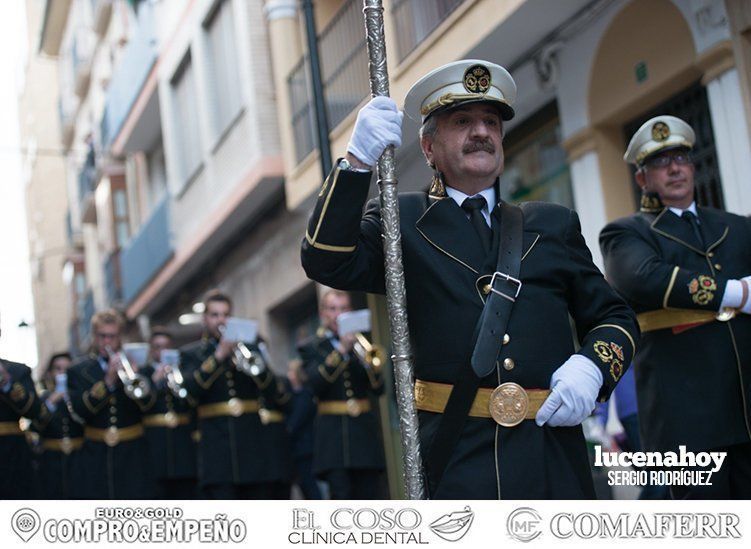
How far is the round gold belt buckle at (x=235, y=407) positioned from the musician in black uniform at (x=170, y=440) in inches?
54.1

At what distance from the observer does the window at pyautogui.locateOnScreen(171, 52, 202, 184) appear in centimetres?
2205

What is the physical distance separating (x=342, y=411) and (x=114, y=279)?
791 inches

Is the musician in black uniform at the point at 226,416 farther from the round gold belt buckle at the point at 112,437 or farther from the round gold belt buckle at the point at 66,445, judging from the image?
the round gold belt buckle at the point at 66,445

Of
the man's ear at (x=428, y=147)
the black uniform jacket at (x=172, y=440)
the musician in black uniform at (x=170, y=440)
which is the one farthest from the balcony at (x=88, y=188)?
the man's ear at (x=428, y=147)

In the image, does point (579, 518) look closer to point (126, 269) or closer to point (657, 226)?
point (657, 226)

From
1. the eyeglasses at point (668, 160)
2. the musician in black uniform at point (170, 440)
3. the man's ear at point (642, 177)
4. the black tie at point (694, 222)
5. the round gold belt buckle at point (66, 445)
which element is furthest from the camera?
the round gold belt buckle at point (66, 445)

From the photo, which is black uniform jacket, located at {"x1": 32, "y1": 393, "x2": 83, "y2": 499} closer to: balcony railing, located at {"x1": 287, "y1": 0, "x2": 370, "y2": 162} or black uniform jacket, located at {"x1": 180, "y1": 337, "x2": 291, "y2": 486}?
black uniform jacket, located at {"x1": 180, "y1": 337, "x2": 291, "y2": 486}

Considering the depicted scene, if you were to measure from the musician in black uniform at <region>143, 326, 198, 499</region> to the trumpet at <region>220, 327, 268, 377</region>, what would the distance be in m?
1.69

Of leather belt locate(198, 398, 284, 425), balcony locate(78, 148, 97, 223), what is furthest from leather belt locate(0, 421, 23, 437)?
balcony locate(78, 148, 97, 223)

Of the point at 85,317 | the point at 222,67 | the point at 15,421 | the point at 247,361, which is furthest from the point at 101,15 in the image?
the point at 15,421

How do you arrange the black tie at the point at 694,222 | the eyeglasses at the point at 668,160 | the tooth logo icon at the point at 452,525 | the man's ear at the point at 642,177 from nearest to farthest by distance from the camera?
1. the tooth logo icon at the point at 452,525
2. the black tie at the point at 694,222
3. the eyeglasses at the point at 668,160
4. the man's ear at the point at 642,177

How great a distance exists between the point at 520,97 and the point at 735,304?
6564 millimetres

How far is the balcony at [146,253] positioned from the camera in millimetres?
24047

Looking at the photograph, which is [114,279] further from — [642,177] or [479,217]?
[479,217]
